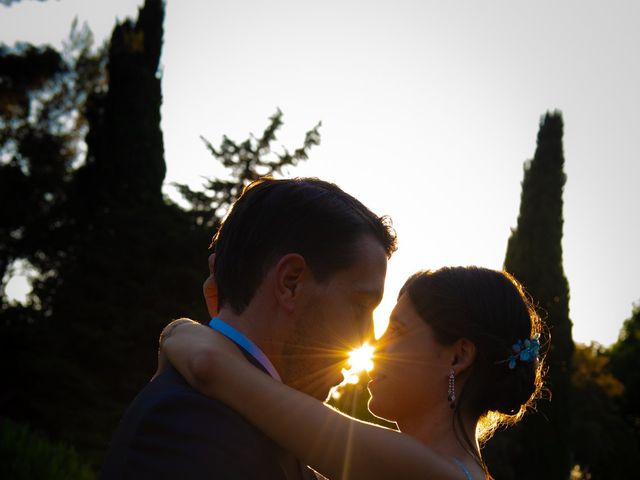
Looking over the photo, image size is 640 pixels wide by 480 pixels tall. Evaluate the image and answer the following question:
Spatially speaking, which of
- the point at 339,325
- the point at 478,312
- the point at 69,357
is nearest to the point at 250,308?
the point at 339,325

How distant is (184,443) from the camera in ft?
6.30

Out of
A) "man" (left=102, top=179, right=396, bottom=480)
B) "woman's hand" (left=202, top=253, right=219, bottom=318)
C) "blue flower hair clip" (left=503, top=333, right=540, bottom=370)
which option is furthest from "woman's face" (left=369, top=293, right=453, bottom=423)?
"man" (left=102, top=179, right=396, bottom=480)

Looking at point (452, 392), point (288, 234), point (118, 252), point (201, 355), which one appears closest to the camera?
point (201, 355)

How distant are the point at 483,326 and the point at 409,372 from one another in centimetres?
48

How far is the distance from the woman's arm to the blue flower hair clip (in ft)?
2.90

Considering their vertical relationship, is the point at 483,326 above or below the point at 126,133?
below

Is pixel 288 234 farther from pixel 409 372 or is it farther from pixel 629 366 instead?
pixel 629 366

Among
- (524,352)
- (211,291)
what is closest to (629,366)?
(524,352)

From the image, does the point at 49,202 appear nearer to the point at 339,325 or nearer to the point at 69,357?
the point at 69,357

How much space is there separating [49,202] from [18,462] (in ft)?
73.5

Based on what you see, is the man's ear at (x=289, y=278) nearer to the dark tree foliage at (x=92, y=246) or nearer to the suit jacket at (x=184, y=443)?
the suit jacket at (x=184, y=443)

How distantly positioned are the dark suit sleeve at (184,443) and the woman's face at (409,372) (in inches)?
74.0

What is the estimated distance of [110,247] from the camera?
25.2 meters

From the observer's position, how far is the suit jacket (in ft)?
6.20
